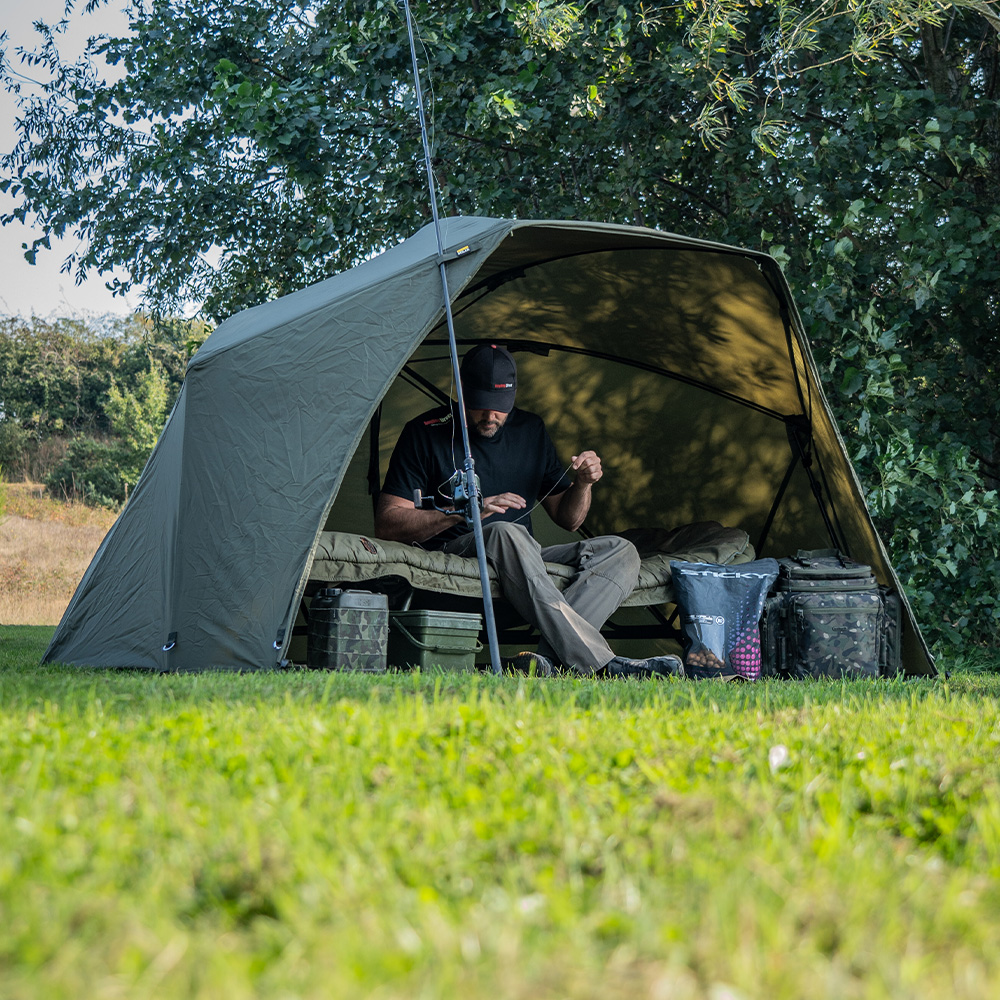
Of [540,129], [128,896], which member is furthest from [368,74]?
[128,896]

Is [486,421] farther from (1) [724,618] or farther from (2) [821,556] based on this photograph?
(2) [821,556]

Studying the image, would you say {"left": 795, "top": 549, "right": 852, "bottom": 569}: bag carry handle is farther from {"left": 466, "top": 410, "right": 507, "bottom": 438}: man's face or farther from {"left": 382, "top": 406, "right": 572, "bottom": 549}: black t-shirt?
{"left": 466, "top": 410, "right": 507, "bottom": 438}: man's face

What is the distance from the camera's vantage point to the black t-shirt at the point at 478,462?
481cm

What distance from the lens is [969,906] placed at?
3.81 feet

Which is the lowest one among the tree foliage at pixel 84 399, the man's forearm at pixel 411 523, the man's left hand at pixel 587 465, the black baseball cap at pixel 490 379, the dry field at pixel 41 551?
the dry field at pixel 41 551

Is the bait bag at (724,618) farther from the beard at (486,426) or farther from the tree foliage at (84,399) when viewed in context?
the tree foliage at (84,399)

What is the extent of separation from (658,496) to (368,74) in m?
3.15

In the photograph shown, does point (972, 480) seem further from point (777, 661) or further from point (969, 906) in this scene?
point (969, 906)

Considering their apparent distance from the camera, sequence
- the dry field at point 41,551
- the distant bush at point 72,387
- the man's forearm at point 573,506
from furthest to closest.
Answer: the distant bush at point 72,387 → the dry field at point 41,551 → the man's forearm at point 573,506

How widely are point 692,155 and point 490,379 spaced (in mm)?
2863

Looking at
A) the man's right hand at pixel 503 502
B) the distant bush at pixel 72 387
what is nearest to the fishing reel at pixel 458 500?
the man's right hand at pixel 503 502

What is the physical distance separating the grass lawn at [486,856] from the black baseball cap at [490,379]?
8.68ft

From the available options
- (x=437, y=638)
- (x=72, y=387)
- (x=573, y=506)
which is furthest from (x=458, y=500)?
(x=72, y=387)

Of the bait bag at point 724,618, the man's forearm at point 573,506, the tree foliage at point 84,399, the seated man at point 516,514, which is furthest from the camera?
the tree foliage at point 84,399
